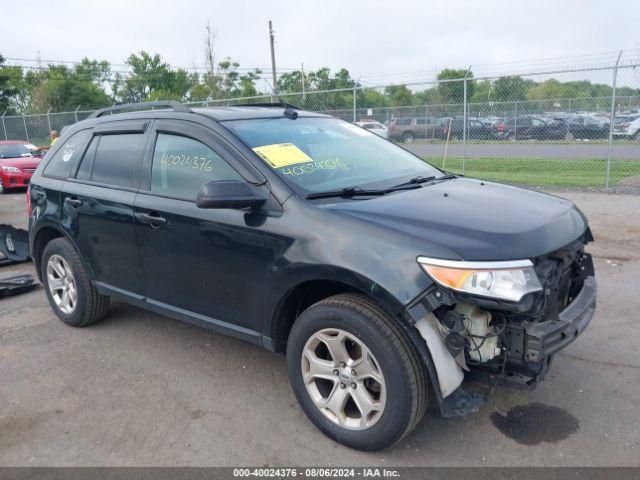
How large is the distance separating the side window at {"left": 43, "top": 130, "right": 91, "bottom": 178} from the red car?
9833mm

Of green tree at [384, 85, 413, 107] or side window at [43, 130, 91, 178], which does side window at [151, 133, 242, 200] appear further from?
green tree at [384, 85, 413, 107]

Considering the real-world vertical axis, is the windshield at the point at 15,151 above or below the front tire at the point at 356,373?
above

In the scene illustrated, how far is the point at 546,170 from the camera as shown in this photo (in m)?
13.5

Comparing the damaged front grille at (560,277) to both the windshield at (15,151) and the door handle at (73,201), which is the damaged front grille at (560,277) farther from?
the windshield at (15,151)

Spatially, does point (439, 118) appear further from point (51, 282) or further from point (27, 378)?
point (27, 378)

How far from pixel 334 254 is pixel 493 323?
838 mm

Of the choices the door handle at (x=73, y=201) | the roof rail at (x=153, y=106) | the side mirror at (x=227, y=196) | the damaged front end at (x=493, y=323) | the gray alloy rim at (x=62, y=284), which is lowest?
the gray alloy rim at (x=62, y=284)

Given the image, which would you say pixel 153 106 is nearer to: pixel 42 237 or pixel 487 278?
pixel 42 237

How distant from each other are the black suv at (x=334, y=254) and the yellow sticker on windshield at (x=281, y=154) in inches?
0.5

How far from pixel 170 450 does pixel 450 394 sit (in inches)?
59.4

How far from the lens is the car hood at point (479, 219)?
261cm

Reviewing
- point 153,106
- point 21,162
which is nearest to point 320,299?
point 153,106

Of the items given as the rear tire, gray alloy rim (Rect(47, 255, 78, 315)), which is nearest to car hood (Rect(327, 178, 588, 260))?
the rear tire

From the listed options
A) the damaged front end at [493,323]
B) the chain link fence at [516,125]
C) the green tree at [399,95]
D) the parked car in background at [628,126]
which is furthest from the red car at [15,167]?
the parked car in background at [628,126]
